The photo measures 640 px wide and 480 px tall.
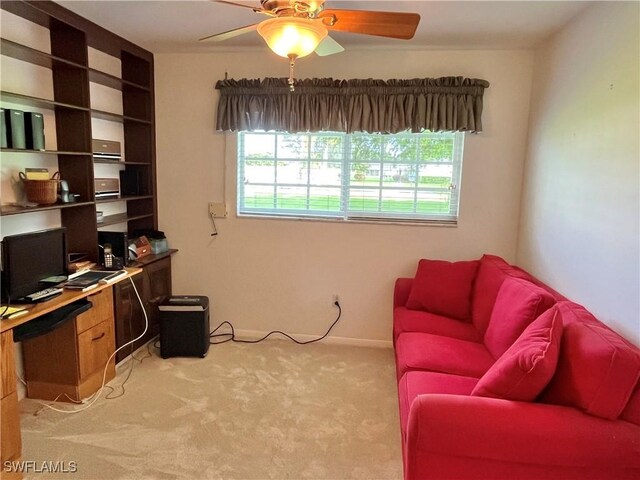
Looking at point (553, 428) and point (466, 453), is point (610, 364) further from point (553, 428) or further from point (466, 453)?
point (466, 453)

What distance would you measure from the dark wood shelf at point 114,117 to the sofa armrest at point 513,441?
285 centimetres

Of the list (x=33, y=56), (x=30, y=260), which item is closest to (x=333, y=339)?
(x=30, y=260)

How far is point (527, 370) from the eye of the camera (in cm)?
160

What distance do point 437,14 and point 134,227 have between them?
2852 millimetres

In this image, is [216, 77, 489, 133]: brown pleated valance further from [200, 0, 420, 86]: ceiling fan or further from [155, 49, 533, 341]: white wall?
[200, 0, 420, 86]: ceiling fan

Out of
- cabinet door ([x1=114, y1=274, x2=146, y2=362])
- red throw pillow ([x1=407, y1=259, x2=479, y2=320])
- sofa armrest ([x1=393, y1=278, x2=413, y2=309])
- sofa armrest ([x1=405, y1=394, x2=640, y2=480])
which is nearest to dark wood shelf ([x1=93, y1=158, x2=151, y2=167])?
cabinet door ([x1=114, y1=274, x2=146, y2=362])

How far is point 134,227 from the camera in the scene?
12.0 ft

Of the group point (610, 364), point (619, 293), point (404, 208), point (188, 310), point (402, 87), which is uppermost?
point (402, 87)

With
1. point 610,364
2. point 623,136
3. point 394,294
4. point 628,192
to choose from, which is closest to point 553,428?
point 610,364

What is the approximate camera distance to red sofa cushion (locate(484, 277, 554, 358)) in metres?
2.12

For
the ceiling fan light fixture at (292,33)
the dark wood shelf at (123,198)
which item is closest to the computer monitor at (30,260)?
the dark wood shelf at (123,198)

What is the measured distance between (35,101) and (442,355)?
2.75 metres

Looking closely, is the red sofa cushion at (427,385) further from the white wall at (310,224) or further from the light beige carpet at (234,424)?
the white wall at (310,224)

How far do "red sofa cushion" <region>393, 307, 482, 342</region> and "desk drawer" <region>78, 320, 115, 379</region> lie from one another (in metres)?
1.95
